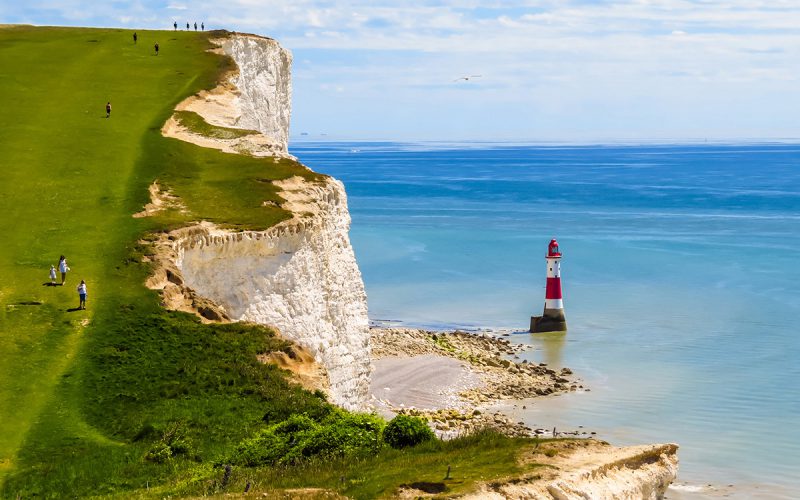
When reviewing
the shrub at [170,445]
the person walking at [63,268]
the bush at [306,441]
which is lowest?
the shrub at [170,445]

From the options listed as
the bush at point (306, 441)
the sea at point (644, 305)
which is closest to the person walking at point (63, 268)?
the bush at point (306, 441)

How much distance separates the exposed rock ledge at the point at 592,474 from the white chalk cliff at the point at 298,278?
50.1 ft

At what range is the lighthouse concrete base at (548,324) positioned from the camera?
2621 inches

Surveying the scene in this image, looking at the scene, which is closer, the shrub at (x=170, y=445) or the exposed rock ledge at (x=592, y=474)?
the exposed rock ledge at (x=592, y=474)

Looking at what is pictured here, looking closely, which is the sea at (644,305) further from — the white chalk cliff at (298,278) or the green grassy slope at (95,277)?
the green grassy slope at (95,277)

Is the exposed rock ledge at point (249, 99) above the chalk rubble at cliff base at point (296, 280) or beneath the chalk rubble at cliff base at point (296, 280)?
above

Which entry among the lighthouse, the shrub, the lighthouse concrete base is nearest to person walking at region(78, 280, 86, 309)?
the shrub

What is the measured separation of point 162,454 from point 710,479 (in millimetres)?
22401

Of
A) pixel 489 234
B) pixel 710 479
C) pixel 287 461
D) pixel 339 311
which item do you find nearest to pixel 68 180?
pixel 339 311

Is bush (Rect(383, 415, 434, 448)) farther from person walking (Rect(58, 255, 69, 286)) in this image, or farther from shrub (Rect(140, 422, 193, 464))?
person walking (Rect(58, 255, 69, 286))

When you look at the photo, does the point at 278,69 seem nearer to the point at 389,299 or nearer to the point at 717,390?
the point at 389,299

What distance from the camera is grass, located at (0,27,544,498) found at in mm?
25453

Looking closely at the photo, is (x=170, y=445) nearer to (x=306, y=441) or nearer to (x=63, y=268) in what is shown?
(x=306, y=441)

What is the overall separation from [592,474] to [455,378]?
31.9 m
